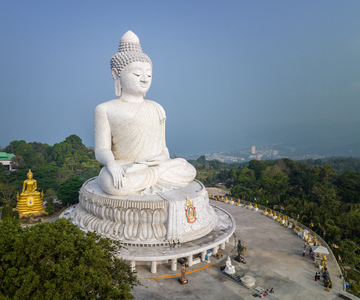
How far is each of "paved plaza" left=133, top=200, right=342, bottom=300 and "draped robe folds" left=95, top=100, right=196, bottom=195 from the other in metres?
3.94

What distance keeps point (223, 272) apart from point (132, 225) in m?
4.20

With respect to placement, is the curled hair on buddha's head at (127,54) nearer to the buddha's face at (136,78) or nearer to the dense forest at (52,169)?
the buddha's face at (136,78)

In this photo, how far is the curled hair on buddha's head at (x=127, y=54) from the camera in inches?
582

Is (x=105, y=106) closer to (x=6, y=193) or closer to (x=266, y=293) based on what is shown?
(x=266, y=293)

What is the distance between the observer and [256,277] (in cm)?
1167

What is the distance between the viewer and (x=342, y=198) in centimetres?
2291

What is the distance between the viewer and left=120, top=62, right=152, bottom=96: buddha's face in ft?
48.5

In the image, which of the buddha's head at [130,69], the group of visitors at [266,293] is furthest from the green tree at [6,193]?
the group of visitors at [266,293]

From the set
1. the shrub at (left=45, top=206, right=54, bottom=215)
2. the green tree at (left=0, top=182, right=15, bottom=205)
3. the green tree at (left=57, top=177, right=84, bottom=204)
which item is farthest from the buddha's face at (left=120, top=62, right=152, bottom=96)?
the green tree at (left=0, top=182, right=15, bottom=205)

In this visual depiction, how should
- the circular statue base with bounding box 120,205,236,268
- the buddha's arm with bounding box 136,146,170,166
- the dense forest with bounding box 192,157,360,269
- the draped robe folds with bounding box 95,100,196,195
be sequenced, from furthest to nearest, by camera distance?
the dense forest with bounding box 192,157,360,269
the buddha's arm with bounding box 136,146,170,166
the draped robe folds with bounding box 95,100,196,195
the circular statue base with bounding box 120,205,236,268

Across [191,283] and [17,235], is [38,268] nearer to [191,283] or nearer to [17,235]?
[17,235]

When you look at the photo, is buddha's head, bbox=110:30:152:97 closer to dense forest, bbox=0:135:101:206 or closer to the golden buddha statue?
dense forest, bbox=0:135:101:206

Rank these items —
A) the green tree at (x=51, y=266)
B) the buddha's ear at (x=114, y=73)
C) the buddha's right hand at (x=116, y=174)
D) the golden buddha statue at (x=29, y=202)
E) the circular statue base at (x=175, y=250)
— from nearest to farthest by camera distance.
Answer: the green tree at (x=51, y=266)
the circular statue base at (x=175, y=250)
the buddha's right hand at (x=116, y=174)
the buddha's ear at (x=114, y=73)
the golden buddha statue at (x=29, y=202)

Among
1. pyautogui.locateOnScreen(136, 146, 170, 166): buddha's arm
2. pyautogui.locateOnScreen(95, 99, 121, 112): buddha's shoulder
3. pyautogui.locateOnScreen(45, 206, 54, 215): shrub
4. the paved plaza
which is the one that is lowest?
the paved plaza
